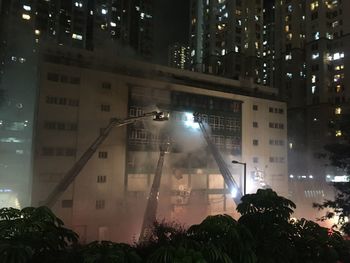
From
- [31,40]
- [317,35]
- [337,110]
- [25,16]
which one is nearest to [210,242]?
[31,40]

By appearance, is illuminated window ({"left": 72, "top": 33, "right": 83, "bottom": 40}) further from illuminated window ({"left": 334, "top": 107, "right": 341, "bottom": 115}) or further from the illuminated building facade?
illuminated window ({"left": 334, "top": 107, "right": 341, "bottom": 115})

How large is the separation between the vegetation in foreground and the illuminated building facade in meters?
26.8

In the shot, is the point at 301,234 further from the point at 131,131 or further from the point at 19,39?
the point at 19,39

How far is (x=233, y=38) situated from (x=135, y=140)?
4247 cm

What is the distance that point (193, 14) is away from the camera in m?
82.4

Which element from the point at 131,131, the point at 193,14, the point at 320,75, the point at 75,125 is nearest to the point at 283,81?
the point at 320,75

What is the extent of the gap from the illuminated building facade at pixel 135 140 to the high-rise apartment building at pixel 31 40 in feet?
9.23

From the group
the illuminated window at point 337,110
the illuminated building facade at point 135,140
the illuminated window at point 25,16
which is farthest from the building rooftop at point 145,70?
the illuminated window at point 25,16

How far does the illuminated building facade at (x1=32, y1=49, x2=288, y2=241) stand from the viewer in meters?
32.5

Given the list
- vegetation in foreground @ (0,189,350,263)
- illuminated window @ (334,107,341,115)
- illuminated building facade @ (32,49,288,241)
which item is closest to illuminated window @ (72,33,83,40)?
illuminated building facade @ (32,49,288,241)

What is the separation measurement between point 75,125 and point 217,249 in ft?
96.6

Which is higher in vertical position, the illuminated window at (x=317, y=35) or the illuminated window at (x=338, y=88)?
the illuminated window at (x=317, y=35)

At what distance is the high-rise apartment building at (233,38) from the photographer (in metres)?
70.9

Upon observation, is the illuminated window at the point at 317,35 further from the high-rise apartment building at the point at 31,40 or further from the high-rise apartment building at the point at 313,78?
the high-rise apartment building at the point at 31,40
